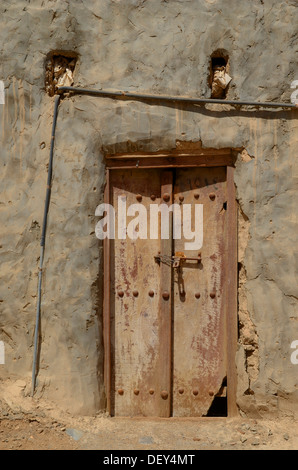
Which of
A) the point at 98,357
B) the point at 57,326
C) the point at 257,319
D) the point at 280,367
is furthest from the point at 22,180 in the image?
the point at 280,367

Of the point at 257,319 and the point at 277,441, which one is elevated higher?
the point at 257,319

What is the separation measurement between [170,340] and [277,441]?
1139 millimetres

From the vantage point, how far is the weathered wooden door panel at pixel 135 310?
5.01m

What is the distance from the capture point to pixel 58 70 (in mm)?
4957

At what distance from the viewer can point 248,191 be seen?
4816mm

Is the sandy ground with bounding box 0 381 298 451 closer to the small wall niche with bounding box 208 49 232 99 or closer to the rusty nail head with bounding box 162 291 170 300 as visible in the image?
the rusty nail head with bounding box 162 291 170 300

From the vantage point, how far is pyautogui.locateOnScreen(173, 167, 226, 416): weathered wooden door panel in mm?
4969

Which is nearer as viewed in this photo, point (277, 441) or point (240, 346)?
point (277, 441)

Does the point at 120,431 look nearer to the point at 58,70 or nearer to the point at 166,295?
the point at 166,295

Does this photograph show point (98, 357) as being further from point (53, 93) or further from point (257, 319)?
point (53, 93)
